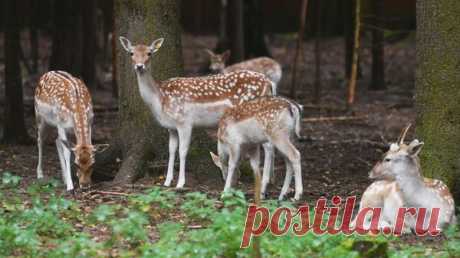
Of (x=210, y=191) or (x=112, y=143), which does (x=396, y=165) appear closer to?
(x=210, y=191)

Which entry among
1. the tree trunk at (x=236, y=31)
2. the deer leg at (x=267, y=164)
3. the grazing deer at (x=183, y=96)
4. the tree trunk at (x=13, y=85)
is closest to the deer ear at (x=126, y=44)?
the grazing deer at (x=183, y=96)

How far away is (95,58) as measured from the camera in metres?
19.6

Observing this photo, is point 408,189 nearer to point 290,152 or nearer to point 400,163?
point 400,163

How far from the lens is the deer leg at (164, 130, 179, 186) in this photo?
33.5ft

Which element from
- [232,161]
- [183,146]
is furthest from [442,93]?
[183,146]

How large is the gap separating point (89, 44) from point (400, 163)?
1103 centimetres

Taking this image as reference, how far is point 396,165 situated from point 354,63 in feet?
27.6

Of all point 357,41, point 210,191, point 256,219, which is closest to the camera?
point 256,219

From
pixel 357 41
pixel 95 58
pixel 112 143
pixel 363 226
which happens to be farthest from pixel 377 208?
pixel 95 58

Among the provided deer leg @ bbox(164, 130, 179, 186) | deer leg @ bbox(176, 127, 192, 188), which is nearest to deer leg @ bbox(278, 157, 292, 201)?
deer leg @ bbox(176, 127, 192, 188)

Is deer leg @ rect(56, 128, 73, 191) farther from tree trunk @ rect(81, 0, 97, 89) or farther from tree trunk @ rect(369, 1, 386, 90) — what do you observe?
tree trunk @ rect(369, 1, 386, 90)

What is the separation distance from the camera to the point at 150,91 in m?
10.4

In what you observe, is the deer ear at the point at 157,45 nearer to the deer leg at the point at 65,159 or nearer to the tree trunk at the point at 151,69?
the tree trunk at the point at 151,69

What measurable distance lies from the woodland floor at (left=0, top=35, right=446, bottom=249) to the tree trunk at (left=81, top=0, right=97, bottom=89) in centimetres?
32
